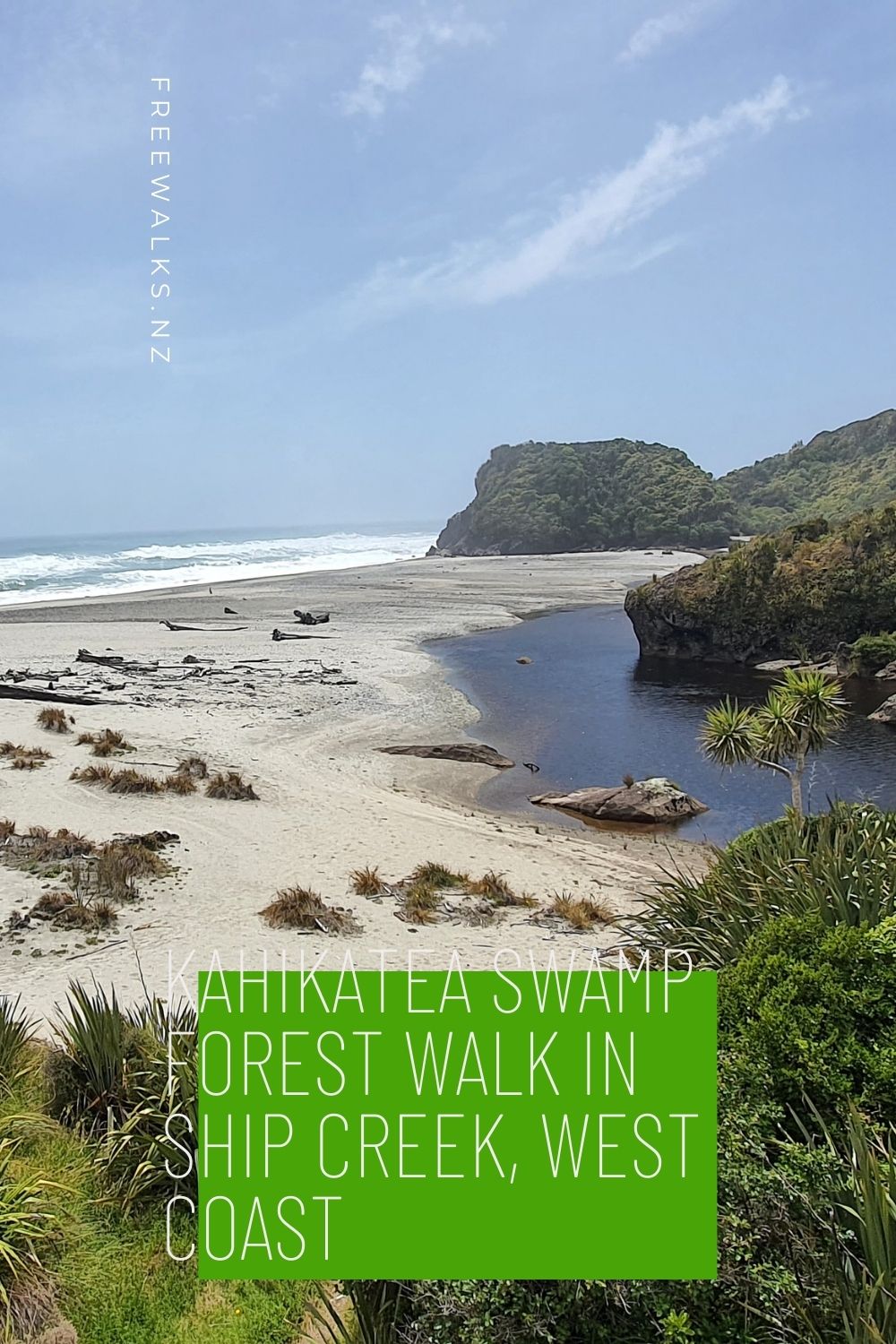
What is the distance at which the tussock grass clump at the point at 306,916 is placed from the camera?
10.5 m

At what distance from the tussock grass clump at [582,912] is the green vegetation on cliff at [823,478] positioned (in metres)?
96.0

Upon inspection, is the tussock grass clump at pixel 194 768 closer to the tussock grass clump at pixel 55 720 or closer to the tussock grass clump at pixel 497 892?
the tussock grass clump at pixel 55 720

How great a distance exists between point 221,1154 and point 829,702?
Answer: 47.1 ft

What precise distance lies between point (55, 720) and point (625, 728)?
17091mm

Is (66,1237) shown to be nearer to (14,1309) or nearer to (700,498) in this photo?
(14,1309)

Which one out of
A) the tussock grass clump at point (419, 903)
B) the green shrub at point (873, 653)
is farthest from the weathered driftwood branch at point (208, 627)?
the tussock grass clump at point (419, 903)

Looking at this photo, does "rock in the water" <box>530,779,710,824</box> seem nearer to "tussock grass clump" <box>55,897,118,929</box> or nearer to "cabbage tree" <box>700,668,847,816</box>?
"cabbage tree" <box>700,668,847,816</box>

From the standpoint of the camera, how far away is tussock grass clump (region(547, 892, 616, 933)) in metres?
10.8

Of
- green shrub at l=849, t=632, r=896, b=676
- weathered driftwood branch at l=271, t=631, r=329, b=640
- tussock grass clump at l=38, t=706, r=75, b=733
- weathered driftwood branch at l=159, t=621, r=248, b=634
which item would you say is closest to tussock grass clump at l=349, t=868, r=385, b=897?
tussock grass clump at l=38, t=706, r=75, b=733

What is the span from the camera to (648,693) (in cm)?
3234

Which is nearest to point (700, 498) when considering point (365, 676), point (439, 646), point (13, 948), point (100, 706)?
point (439, 646)

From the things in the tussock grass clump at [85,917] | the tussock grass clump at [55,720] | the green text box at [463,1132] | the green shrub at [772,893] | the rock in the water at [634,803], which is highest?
the green text box at [463,1132]

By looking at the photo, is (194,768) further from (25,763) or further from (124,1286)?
A: (124,1286)

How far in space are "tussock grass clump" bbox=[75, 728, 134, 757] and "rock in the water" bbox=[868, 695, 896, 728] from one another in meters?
22.2
